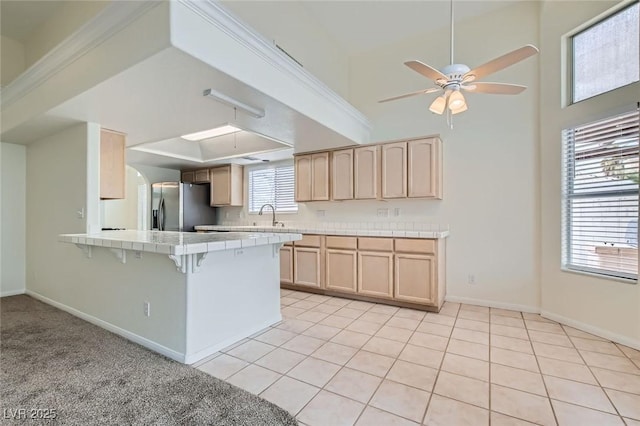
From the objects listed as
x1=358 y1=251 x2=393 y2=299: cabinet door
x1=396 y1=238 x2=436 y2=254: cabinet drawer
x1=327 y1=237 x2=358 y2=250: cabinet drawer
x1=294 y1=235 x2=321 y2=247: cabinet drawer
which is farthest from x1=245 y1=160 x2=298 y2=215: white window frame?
x1=396 y1=238 x2=436 y2=254: cabinet drawer

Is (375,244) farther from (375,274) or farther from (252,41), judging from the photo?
(252,41)

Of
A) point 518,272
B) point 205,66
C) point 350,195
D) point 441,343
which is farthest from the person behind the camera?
point 350,195

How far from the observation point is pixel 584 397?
1.88 m

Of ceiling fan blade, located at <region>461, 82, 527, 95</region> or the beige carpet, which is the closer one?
the beige carpet

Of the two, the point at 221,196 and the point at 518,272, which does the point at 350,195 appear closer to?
the point at 518,272

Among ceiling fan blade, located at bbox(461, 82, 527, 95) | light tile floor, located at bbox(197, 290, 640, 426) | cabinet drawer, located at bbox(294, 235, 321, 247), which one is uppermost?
ceiling fan blade, located at bbox(461, 82, 527, 95)

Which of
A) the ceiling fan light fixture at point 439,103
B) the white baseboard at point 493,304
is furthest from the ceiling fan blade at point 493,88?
the white baseboard at point 493,304

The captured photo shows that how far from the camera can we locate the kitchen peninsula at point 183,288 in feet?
7.63

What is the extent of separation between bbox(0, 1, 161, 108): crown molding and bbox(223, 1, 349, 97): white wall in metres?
1.14

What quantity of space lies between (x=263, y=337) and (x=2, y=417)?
168 cm

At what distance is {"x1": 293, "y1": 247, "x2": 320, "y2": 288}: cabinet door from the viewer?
4.39 meters

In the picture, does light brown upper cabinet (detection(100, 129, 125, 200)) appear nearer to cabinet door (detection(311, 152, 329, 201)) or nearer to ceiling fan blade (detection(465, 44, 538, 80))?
cabinet door (detection(311, 152, 329, 201))

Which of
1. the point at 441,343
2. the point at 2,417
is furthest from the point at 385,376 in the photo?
the point at 2,417

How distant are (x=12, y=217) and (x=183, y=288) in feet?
12.6
